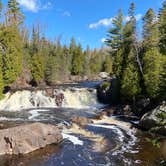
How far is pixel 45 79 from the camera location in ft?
217

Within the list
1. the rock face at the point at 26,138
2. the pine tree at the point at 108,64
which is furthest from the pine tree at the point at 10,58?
the pine tree at the point at 108,64

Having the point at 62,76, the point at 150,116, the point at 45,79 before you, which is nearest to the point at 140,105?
the point at 150,116

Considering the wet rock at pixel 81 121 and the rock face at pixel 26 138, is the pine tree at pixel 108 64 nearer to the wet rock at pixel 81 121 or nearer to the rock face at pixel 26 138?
the wet rock at pixel 81 121

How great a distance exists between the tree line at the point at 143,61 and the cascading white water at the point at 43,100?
21.1ft

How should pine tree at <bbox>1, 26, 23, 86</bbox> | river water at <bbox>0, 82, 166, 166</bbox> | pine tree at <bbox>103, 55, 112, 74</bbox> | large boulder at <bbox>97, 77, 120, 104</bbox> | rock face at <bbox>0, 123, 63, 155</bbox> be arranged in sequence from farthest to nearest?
pine tree at <bbox>103, 55, 112, 74</bbox> → pine tree at <bbox>1, 26, 23, 86</bbox> → large boulder at <bbox>97, 77, 120, 104</bbox> → rock face at <bbox>0, 123, 63, 155</bbox> → river water at <bbox>0, 82, 166, 166</bbox>

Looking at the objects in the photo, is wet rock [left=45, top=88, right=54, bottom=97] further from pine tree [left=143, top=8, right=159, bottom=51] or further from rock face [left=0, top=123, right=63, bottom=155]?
rock face [left=0, top=123, right=63, bottom=155]

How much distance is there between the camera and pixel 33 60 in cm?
6194

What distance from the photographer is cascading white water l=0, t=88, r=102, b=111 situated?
1693 inches

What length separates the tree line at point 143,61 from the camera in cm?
3572

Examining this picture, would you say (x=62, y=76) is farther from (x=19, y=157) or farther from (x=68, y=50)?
(x=19, y=157)

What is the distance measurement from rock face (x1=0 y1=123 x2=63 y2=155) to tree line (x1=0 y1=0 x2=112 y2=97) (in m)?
19.0

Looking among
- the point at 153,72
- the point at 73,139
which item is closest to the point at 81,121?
the point at 73,139

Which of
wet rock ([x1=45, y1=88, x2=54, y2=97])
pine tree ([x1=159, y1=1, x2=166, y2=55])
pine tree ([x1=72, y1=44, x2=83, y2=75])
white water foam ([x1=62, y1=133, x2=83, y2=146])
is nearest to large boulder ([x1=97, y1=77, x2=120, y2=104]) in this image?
wet rock ([x1=45, y1=88, x2=54, y2=97])

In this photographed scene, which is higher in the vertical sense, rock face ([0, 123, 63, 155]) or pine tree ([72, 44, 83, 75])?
pine tree ([72, 44, 83, 75])
